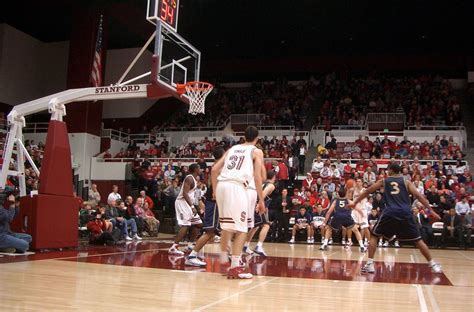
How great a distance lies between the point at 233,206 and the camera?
5.93m

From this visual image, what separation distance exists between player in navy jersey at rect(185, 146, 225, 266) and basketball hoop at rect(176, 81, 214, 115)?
4.58 m

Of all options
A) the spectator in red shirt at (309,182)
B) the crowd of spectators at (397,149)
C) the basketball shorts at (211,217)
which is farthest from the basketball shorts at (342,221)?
the crowd of spectators at (397,149)

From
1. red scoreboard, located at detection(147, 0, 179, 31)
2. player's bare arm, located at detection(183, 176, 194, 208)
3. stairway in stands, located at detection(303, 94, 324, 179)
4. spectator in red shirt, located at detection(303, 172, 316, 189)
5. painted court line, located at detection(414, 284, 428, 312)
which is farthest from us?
stairway in stands, located at detection(303, 94, 324, 179)

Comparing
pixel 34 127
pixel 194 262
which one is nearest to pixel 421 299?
pixel 194 262

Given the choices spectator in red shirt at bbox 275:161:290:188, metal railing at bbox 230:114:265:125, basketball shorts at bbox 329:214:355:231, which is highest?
metal railing at bbox 230:114:265:125

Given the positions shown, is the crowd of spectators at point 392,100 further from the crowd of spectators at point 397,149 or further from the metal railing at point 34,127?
the metal railing at point 34,127

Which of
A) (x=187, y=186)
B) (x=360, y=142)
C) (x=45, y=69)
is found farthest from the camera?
(x=45, y=69)

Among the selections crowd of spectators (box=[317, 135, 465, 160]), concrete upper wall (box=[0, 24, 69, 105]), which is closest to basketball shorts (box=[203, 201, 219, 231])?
crowd of spectators (box=[317, 135, 465, 160])

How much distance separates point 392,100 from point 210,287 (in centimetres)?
2391

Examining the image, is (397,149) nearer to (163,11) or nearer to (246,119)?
(246,119)

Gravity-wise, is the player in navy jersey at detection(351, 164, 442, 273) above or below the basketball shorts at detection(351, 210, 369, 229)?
above

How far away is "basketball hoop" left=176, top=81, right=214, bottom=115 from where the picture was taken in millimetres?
12328

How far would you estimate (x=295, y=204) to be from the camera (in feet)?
55.5

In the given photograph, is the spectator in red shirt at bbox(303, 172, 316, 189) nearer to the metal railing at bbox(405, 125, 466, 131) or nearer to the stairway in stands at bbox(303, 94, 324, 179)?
the stairway in stands at bbox(303, 94, 324, 179)
